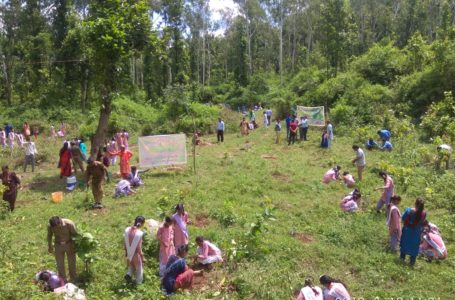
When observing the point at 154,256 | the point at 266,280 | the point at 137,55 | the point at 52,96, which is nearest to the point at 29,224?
the point at 154,256

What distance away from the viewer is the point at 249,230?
8602 mm

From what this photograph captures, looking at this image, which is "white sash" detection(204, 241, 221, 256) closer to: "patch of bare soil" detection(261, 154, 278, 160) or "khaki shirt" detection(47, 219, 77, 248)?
"khaki shirt" detection(47, 219, 77, 248)

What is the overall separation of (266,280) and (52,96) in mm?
32301

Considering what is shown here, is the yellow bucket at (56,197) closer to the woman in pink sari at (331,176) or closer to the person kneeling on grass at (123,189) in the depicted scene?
the person kneeling on grass at (123,189)

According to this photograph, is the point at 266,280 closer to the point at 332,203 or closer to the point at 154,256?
the point at 154,256

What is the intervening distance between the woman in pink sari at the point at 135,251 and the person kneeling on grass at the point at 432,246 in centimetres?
565

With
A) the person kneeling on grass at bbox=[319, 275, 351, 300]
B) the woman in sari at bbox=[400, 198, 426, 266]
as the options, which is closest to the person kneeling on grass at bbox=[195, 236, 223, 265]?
the person kneeling on grass at bbox=[319, 275, 351, 300]

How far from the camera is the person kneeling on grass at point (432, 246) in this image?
8.95 meters

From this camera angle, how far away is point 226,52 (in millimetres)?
69000

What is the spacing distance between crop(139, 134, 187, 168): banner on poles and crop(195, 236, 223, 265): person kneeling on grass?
7404 millimetres

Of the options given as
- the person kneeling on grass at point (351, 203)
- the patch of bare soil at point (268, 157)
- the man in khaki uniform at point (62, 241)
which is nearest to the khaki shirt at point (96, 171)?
the man in khaki uniform at point (62, 241)

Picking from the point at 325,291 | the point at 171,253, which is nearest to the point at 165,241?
the point at 171,253

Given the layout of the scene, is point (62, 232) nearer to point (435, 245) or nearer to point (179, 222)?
point (179, 222)

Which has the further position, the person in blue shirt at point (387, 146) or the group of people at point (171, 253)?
the person in blue shirt at point (387, 146)
